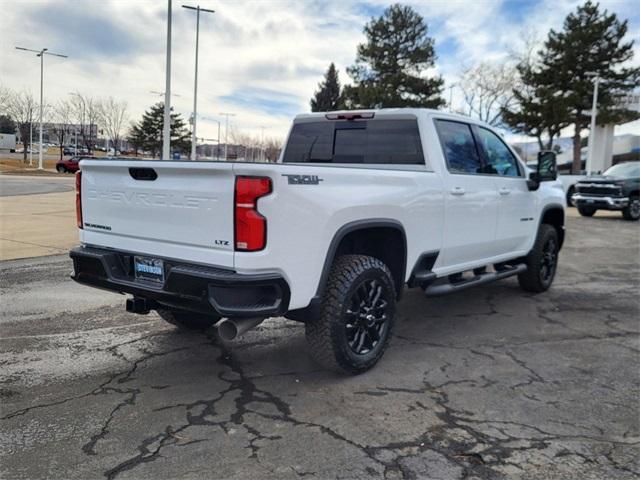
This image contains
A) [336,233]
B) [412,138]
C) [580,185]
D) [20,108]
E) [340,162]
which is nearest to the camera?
[336,233]

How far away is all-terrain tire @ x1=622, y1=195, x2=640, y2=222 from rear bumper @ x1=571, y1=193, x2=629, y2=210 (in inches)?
8.3

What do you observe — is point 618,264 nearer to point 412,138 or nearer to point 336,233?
point 412,138

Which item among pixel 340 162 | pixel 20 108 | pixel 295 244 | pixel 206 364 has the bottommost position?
pixel 206 364

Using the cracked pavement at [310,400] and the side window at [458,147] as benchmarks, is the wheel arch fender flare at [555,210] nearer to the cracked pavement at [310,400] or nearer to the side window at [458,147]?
the cracked pavement at [310,400]

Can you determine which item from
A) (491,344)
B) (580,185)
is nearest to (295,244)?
(491,344)

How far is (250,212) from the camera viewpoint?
3270mm

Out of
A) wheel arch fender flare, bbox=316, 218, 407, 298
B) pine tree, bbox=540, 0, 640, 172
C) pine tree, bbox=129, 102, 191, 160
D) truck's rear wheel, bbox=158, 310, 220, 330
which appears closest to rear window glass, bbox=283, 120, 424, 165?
wheel arch fender flare, bbox=316, 218, 407, 298

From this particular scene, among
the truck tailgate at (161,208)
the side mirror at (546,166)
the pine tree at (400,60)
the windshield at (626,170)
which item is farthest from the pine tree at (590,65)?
the truck tailgate at (161,208)

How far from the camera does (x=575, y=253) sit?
1083cm

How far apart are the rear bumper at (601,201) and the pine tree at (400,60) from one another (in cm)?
2869

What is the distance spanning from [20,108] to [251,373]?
61.3 meters

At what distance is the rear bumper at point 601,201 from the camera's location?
57.7ft

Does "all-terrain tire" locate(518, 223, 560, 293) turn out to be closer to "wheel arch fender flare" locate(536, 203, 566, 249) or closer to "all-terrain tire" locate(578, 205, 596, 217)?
"wheel arch fender flare" locate(536, 203, 566, 249)

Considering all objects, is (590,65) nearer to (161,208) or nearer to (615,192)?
(615,192)
